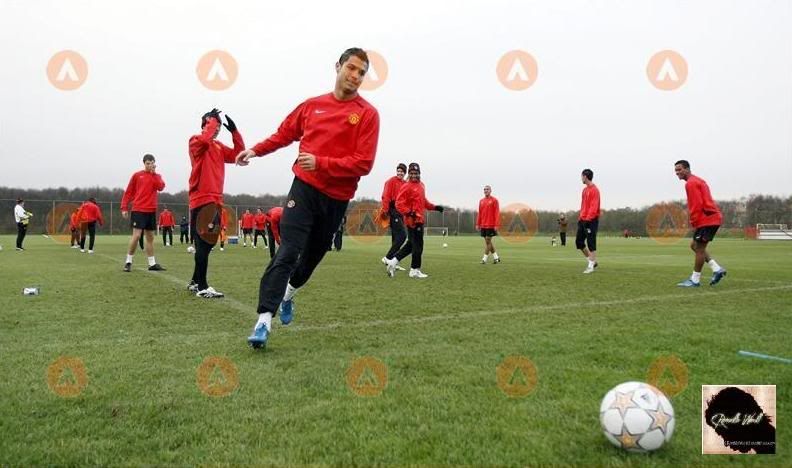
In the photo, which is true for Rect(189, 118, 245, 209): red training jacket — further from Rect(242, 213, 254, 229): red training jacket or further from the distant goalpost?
the distant goalpost

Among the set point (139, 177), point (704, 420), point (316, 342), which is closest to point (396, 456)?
point (704, 420)

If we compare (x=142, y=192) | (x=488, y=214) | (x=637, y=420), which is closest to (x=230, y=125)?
(x=637, y=420)

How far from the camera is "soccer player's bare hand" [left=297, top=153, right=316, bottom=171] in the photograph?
156 inches

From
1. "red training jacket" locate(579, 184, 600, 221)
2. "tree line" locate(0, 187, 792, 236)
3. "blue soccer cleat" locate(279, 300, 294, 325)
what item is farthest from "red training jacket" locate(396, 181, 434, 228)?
"tree line" locate(0, 187, 792, 236)

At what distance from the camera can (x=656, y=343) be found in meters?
4.16

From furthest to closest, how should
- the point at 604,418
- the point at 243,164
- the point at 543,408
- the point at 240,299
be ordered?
the point at 240,299 → the point at 243,164 → the point at 543,408 → the point at 604,418

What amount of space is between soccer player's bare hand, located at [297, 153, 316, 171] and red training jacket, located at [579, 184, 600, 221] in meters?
9.36

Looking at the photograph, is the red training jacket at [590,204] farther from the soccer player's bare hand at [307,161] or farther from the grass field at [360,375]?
the soccer player's bare hand at [307,161]

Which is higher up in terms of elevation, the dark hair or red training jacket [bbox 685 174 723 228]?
the dark hair

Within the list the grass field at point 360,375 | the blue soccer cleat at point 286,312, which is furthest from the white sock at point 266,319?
the blue soccer cleat at point 286,312

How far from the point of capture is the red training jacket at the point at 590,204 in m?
12.0

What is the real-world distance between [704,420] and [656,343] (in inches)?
→ 72.5

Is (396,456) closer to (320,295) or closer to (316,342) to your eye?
(316,342)

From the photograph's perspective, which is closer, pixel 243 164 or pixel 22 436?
pixel 22 436
